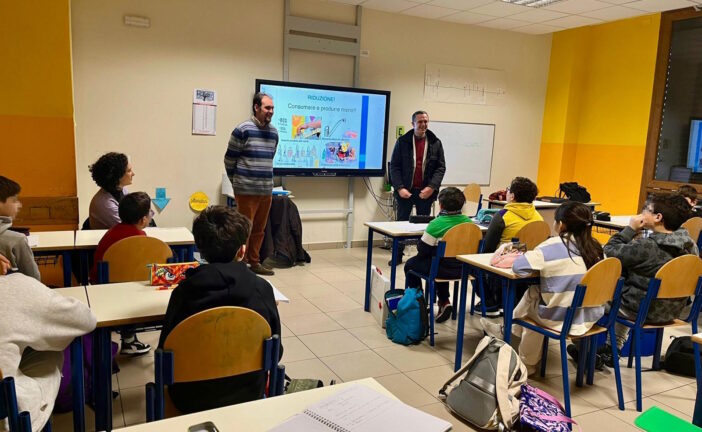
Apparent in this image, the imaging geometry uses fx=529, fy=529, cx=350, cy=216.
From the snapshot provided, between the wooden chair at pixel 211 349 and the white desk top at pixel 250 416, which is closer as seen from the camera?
the white desk top at pixel 250 416

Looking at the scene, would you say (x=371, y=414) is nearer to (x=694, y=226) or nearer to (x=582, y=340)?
(x=582, y=340)

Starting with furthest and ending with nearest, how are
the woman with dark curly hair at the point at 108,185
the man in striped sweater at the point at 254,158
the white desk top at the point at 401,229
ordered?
the man in striped sweater at the point at 254,158 < the white desk top at the point at 401,229 < the woman with dark curly hair at the point at 108,185

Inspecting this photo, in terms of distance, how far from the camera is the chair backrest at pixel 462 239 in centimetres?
342

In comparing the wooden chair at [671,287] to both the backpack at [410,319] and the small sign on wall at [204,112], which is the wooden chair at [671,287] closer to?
the backpack at [410,319]

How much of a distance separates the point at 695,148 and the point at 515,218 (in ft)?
12.9

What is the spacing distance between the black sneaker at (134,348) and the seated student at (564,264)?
218 centimetres

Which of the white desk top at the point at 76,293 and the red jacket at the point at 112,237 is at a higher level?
the red jacket at the point at 112,237

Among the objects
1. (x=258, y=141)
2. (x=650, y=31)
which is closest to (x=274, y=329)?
(x=258, y=141)

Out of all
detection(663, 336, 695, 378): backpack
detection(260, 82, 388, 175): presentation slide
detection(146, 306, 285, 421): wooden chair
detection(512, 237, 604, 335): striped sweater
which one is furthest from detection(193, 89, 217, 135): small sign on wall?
detection(663, 336, 695, 378): backpack

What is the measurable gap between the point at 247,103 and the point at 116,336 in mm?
2957

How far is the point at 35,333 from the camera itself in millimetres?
1557

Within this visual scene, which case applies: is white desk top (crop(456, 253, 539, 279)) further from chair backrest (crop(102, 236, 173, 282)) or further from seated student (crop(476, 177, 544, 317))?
chair backrest (crop(102, 236, 173, 282))

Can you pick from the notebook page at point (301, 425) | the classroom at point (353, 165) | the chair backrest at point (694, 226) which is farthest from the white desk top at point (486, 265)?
the chair backrest at point (694, 226)

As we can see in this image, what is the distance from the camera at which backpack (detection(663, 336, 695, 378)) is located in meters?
3.21
